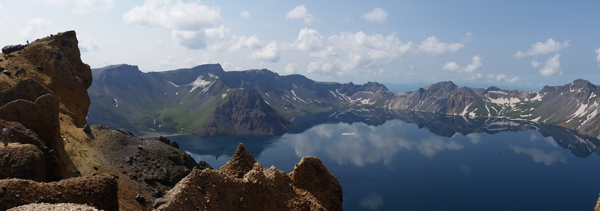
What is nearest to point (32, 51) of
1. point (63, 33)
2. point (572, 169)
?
point (63, 33)

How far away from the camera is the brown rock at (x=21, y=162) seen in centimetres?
3017

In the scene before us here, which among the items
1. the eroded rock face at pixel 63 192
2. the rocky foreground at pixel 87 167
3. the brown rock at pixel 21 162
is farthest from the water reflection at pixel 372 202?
the brown rock at pixel 21 162

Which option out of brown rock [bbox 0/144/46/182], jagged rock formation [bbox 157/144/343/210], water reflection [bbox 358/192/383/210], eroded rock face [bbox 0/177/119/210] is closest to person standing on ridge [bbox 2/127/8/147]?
brown rock [bbox 0/144/46/182]

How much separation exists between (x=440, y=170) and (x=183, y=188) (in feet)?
611

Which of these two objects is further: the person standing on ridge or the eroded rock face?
the person standing on ridge

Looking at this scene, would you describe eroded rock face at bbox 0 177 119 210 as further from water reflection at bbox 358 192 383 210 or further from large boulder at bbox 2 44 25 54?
water reflection at bbox 358 192 383 210

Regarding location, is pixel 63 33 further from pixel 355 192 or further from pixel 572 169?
pixel 572 169

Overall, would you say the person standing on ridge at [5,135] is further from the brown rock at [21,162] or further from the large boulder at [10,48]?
the large boulder at [10,48]

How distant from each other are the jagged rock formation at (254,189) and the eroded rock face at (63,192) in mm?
10129

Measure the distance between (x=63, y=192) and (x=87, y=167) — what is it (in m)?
29.6

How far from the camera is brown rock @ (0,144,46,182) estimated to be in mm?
30172

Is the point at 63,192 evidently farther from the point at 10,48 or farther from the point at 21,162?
the point at 10,48

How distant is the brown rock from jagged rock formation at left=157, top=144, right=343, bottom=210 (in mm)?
17628

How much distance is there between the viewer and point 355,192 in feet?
483
